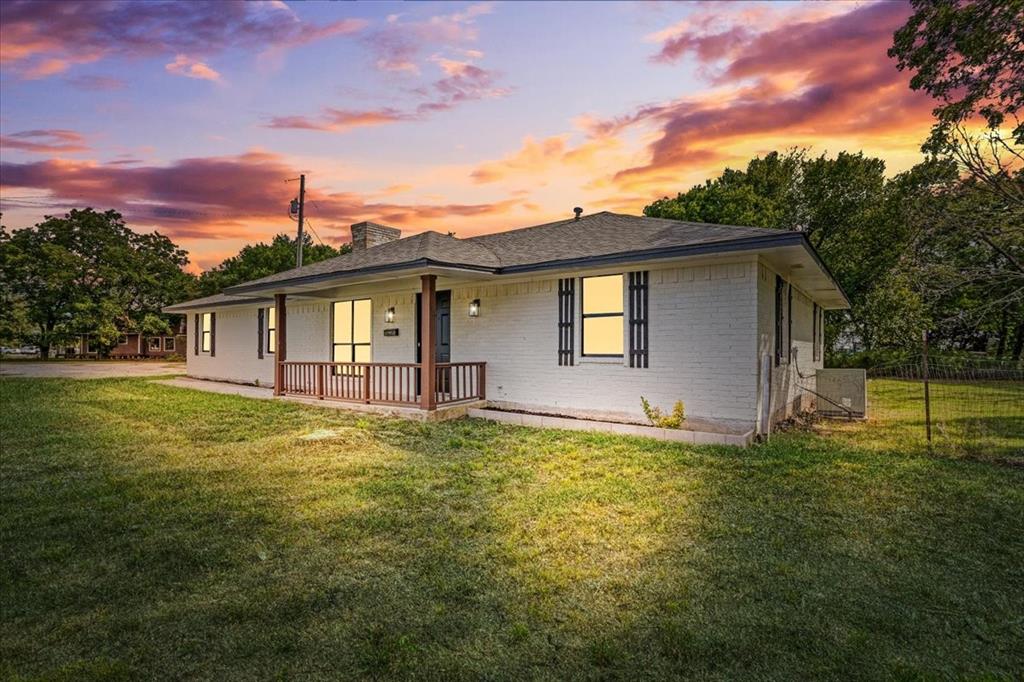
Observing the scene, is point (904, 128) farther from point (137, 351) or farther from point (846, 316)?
point (137, 351)

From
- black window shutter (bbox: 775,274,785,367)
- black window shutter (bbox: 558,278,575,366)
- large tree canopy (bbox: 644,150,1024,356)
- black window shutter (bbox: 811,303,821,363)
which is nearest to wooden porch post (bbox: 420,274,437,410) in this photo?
black window shutter (bbox: 558,278,575,366)

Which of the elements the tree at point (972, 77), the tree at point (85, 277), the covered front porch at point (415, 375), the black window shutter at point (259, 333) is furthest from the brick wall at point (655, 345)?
the tree at point (85, 277)

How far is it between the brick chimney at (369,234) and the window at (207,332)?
307 inches

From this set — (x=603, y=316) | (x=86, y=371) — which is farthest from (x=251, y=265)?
(x=603, y=316)

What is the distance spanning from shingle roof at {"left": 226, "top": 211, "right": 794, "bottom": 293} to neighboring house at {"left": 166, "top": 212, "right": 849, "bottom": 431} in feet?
0.20

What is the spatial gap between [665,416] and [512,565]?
531cm

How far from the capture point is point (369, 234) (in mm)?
14602

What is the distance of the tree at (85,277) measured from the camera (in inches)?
1495

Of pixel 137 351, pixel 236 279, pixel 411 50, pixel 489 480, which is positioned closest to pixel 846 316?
pixel 411 50

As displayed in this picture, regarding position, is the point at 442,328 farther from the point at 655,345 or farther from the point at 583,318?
the point at 655,345

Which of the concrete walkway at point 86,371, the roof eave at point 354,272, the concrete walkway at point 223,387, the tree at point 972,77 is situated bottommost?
the concrete walkway at point 86,371

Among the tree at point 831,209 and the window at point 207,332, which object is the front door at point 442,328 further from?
the tree at point 831,209

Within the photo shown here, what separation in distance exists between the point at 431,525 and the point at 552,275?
6.05 metres

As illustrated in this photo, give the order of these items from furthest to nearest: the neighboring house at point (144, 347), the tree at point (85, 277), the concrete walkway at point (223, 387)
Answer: the neighboring house at point (144, 347)
the tree at point (85, 277)
the concrete walkway at point (223, 387)
